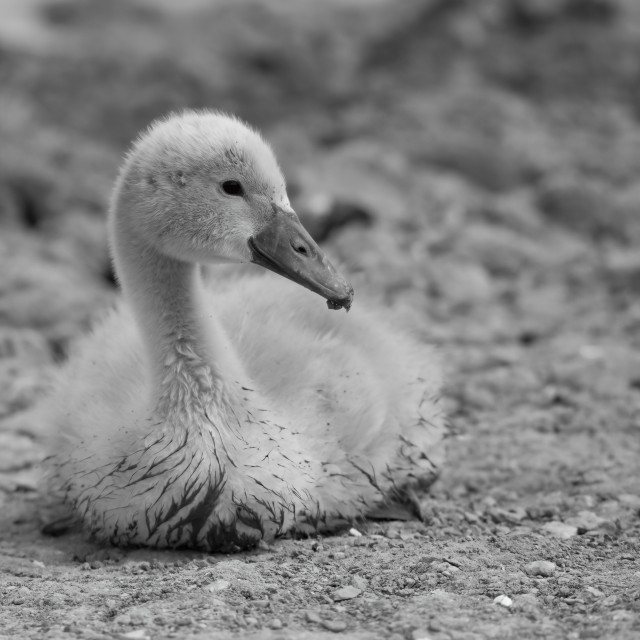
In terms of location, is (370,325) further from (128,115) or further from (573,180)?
(128,115)

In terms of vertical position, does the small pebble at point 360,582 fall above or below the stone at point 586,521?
below

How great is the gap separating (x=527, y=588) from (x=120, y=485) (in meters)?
1.55

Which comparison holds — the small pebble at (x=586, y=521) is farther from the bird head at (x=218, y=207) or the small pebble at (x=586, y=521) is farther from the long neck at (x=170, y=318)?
the long neck at (x=170, y=318)

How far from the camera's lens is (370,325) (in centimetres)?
541

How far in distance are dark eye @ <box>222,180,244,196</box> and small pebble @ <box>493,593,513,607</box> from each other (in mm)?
1819

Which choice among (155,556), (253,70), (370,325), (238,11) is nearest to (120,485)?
(155,556)

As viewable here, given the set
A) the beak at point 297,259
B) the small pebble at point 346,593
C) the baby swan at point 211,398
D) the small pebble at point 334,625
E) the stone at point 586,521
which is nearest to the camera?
the small pebble at point 334,625

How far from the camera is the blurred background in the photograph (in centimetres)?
680

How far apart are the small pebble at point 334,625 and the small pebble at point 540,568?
79 centimetres

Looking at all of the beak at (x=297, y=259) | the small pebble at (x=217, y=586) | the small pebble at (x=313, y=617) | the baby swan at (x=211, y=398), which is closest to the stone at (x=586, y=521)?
the baby swan at (x=211, y=398)

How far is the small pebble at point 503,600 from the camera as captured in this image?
151 inches

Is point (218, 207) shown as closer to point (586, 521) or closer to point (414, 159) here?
point (586, 521)

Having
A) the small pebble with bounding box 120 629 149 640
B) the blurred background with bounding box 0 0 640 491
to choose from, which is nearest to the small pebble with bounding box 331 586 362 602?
the small pebble with bounding box 120 629 149 640

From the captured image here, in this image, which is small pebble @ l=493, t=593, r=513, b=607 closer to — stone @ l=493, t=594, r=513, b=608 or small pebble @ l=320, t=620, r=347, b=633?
stone @ l=493, t=594, r=513, b=608
